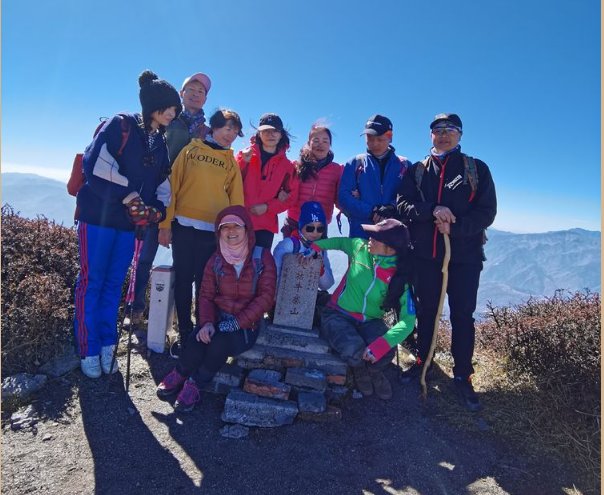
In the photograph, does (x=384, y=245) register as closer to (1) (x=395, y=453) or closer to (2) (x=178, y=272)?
(1) (x=395, y=453)

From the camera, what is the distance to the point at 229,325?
178 inches

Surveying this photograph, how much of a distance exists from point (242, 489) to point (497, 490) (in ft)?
8.03

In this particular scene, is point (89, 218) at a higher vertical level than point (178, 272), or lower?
higher

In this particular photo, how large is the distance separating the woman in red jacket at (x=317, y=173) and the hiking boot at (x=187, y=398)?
8.50ft

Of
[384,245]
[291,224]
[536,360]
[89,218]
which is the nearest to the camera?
[89,218]

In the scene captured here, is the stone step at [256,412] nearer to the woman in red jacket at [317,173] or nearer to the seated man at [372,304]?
the seated man at [372,304]

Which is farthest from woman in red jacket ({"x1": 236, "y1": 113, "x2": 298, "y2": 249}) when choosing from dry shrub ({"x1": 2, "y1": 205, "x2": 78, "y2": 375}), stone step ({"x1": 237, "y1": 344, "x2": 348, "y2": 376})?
dry shrub ({"x1": 2, "y1": 205, "x2": 78, "y2": 375})

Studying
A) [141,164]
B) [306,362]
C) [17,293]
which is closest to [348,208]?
[306,362]

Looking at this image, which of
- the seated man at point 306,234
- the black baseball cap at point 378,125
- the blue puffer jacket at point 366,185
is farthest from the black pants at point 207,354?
the black baseball cap at point 378,125

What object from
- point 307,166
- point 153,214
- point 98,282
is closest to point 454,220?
point 307,166

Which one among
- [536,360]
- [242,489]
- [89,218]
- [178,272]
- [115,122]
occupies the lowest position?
[242,489]

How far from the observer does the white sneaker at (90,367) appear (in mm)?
4574

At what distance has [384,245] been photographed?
478 centimetres

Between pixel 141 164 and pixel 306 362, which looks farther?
pixel 306 362
